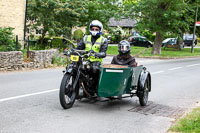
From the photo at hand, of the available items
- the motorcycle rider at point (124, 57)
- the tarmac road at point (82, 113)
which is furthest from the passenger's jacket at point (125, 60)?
the tarmac road at point (82, 113)

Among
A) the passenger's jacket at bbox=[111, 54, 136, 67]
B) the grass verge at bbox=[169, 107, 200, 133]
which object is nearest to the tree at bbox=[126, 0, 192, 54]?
the passenger's jacket at bbox=[111, 54, 136, 67]

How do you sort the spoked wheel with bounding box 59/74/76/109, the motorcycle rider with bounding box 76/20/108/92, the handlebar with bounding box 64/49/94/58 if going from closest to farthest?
the spoked wheel with bounding box 59/74/76/109, the handlebar with bounding box 64/49/94/58, the motorcycle rider with bounding box 76/20/108/92

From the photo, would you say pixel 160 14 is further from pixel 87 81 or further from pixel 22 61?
pixel 87 81

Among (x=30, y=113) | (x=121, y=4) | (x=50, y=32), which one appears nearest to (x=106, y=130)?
(x=30, y=113)

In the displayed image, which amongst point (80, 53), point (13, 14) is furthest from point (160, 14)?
point (80, 53)

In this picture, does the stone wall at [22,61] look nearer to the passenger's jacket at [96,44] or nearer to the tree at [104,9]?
the passenger's jacket at [96,44]

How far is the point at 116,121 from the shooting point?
6320mm

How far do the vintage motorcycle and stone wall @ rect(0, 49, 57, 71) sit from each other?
779 centimetres

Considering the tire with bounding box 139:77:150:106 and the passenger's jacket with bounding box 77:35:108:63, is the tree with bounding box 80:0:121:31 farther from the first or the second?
the passenger's jacket with bounding box 77:35:108:63

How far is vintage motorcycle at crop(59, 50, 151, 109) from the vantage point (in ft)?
22.0

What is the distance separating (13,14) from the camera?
21875 mm

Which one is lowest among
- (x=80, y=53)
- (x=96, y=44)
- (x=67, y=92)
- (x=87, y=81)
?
(x=67, y=92)

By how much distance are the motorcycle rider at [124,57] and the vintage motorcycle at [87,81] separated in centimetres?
51

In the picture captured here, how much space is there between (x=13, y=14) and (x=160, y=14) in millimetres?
12835
